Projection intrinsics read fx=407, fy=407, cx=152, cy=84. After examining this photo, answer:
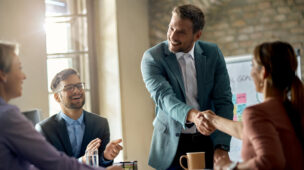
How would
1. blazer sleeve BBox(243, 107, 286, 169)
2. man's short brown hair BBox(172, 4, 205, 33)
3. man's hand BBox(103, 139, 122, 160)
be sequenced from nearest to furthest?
blazer sleeve BBox(243, 107, 286, 169) < man's hand BBox(103, 139, 122, 160) < man's short brown hair BBox(172, 4, 205, 33)

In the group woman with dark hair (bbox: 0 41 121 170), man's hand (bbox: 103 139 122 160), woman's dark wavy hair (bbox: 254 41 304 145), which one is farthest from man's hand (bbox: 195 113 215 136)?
woman with dark hair (bbox: 0 41 121 170)

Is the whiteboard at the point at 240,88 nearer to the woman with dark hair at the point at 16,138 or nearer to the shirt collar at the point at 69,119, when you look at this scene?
the shirt collar at the point at 69,119

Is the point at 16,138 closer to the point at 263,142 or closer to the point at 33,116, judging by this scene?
the point at 263,142

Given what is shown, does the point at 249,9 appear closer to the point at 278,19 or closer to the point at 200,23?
the point at 278,19

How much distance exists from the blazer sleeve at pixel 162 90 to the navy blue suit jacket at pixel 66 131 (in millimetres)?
470

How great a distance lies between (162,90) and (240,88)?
8.56 ft

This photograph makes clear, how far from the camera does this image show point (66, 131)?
8.27 ft

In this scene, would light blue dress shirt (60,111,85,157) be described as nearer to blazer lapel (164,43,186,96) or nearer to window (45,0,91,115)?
blazer lapel (164,43,186,96)

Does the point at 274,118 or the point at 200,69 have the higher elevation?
the point at 200,69

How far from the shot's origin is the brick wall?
183 inches

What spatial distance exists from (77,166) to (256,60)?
2.49ft

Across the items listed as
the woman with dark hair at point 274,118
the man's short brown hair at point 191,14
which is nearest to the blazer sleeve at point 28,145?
the woman with dark hair at point 274,118

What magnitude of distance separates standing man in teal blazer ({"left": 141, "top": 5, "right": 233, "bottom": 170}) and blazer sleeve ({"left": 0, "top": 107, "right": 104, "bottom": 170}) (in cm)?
87

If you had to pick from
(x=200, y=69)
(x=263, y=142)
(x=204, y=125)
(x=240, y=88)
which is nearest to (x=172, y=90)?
(x=200, y=69)
